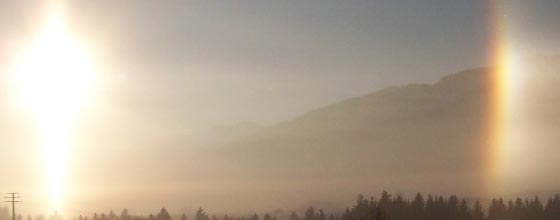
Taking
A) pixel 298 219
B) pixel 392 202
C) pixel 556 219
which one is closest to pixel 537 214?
pixel 556 219

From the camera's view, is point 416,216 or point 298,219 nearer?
point 416,216

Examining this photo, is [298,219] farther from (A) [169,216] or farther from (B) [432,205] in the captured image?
(B) [432,205]

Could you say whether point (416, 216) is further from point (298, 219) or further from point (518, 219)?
point (298, 219)

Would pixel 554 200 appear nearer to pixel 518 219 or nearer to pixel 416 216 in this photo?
pixel 518 219

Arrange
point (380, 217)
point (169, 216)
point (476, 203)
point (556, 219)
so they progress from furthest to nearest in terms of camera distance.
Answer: point (169, 216)
point (556, 219)
point (476, 203)
point (380, 217)

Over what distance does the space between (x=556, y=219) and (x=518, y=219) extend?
7004 millimetres

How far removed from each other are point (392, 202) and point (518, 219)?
24.2m

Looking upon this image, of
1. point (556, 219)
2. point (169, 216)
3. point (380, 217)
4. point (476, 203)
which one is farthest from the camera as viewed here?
point (169, 216)

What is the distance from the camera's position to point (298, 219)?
191 metres

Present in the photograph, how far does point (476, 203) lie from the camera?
143 meters

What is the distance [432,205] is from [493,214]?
1136cm

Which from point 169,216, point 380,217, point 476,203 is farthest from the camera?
point 169,216

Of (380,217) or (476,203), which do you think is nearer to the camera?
(380,217)

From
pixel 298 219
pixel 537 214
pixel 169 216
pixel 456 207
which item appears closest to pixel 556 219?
pixel 537 214
